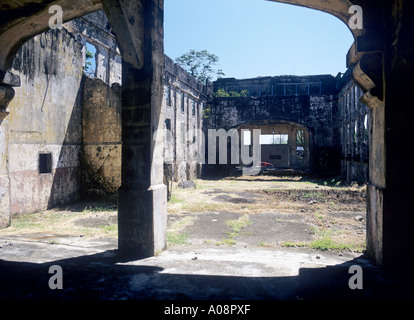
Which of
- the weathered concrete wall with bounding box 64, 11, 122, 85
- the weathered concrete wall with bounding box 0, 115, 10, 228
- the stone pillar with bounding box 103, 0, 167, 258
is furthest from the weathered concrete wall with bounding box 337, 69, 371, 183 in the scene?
the weathered concrete wall with bounding box 0, 115, 10, 228

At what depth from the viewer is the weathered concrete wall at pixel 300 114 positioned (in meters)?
20.1

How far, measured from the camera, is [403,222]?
3.31 meters

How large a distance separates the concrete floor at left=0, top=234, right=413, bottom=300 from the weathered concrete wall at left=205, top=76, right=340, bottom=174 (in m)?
17.0

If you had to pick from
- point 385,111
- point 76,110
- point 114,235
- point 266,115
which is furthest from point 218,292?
point 266,115

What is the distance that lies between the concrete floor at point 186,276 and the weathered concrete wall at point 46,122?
398cm

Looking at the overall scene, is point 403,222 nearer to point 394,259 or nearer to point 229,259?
point 394,259

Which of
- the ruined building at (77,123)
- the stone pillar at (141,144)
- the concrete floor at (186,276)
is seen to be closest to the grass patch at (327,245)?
the concrete floor at (186,276)

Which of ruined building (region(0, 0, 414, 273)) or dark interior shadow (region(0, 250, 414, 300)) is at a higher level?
ruined building (region(0, 0, 414, 273))

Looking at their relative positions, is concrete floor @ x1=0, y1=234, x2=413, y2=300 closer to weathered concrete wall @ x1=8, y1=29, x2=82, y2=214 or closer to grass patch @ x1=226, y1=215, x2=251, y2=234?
grass patch @ x1=226, y1=215, x2=251, y2=234

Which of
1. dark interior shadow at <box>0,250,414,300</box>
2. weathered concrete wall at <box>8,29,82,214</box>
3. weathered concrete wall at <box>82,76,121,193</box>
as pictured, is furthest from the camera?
weathered concrete wall at <box>82,76,121,193</box>

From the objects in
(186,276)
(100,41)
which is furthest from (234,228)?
(100,41)

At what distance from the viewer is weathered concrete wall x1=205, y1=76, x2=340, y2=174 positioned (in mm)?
20125

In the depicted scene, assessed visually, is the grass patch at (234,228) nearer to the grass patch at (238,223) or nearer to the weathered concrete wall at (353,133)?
the grass patch at (238,223)

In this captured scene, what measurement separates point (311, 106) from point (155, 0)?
18381 mm
